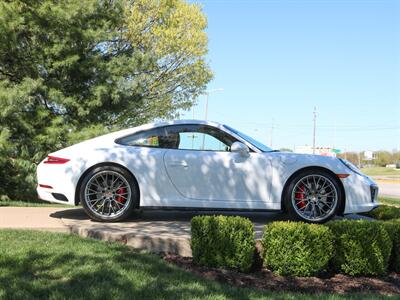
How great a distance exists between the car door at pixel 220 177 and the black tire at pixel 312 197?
0.91 ft

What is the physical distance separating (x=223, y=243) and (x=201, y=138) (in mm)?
2092

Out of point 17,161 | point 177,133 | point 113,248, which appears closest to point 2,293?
point 113,248

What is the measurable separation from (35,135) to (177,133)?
509 cm

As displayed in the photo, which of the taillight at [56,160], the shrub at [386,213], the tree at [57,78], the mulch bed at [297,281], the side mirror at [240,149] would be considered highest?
the tree at [57,78]

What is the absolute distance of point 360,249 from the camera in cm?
461

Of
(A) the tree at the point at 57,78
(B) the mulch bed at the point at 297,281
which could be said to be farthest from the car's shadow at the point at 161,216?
(A) the tree at the point at 57,78

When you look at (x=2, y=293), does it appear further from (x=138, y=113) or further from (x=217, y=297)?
(x=138, y=113)

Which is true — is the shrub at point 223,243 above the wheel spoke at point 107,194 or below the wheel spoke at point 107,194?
below

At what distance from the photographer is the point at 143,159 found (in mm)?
6082

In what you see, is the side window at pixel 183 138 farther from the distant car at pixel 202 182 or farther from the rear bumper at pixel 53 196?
the rear bumper at pixel 53 196

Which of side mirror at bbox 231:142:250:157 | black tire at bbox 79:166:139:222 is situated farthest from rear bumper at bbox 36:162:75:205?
side mirror at bbox 231:142:250:157

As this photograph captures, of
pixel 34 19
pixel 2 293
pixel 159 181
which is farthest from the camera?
→ pixel 34 19

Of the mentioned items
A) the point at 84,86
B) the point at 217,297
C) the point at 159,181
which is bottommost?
the point at 217,297

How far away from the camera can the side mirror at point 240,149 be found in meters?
6.04
